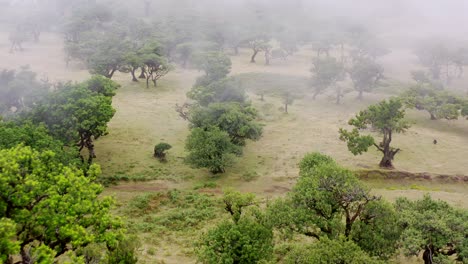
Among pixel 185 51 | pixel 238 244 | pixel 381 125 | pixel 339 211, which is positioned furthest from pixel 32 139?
pixel 185 51

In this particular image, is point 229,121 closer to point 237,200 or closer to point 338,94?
point 237,200

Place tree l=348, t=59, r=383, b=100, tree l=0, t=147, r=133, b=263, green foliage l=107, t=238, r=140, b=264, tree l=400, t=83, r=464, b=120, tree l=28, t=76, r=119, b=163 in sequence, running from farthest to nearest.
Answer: tree l=348, t=59, r=383, b=100
tree l=400, t=83, r=464, b=120
tree l=28, t=76, r=119, b=163
green foliage l=107, t=238, r=140, b=264
tree l=0, t=147, r=133, b=263

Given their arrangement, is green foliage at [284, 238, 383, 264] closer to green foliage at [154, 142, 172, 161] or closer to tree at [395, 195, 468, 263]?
tree at [395, 195, 468, 263]

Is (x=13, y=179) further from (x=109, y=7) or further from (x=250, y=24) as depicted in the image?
(x=109, y=7)

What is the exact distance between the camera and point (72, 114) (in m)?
46.7

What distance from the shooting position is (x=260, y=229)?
28125mm

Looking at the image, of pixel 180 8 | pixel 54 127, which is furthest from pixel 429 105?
pixel 180 8

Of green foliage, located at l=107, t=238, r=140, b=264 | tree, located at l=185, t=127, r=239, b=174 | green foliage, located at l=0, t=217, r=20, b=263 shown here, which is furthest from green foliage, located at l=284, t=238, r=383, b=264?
tree, located at l=185, t=127, r=239, b=174

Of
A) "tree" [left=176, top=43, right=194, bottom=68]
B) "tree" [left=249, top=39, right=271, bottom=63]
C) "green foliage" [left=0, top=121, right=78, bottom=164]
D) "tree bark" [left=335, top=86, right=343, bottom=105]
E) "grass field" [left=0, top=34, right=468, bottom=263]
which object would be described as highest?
"tree" [left=249, top=39, right=271, bottom=63]

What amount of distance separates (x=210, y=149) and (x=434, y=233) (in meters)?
28.8

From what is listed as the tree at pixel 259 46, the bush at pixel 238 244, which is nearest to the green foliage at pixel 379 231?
the bush at pixel 238 244

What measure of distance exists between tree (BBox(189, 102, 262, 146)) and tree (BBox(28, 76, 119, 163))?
1214 cm

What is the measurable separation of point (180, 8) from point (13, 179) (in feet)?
466

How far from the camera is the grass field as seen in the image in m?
41.7
